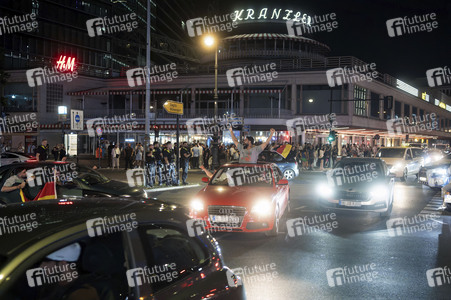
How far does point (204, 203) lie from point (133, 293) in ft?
17.9

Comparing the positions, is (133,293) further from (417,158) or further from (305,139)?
(305,139)

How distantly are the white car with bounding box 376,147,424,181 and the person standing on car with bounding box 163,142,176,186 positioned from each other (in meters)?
10.5

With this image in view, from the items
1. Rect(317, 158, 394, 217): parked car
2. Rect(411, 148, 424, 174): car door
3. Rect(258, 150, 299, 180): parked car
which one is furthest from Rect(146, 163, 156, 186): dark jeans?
Rect(411, 148, 424, 174): car door

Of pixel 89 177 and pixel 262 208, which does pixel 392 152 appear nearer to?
pixel 262 208

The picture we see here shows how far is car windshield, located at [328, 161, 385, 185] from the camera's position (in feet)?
36.0

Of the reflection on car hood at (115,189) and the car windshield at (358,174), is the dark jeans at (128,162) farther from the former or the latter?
the car windshield at (358,174)

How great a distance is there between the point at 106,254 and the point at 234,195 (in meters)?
5.51

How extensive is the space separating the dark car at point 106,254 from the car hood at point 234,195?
4695mm

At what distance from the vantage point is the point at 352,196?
34.0 ft

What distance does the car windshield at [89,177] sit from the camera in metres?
9.69

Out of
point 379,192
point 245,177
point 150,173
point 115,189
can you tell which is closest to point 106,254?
point 245,177

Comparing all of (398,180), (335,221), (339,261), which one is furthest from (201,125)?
(339,261)

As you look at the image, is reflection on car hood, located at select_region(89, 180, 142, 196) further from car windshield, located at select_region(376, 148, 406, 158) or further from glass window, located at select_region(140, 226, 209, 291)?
car windshield, located at select_region(376, 148, 406, 158)

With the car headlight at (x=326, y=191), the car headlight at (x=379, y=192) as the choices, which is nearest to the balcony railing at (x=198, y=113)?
the car headlight at (x=326, y=191)
